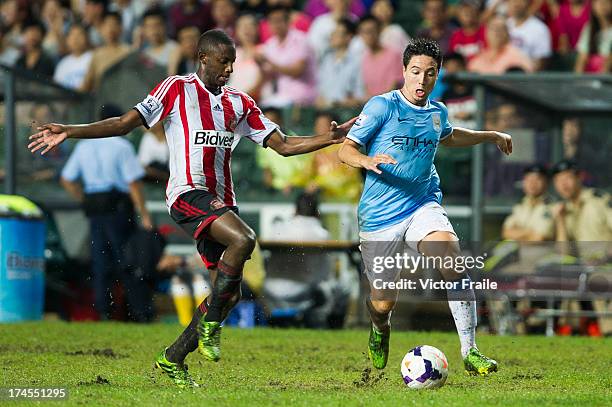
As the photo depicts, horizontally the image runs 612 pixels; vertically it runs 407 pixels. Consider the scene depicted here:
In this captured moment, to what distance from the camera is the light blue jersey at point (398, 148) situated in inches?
362

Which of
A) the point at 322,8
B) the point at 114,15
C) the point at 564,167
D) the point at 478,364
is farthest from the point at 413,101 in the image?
the point at 114,15

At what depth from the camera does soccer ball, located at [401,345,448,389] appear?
27.9ft

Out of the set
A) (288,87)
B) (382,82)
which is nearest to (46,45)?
(288,87)

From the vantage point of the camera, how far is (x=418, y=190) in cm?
935

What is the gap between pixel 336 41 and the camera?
663 inches

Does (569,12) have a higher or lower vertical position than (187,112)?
higher

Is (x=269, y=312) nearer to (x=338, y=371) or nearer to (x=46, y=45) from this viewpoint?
(x=338, y=371)

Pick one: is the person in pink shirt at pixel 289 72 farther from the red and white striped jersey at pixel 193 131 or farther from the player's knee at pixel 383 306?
the red and white striped jersey at pixel 193 131

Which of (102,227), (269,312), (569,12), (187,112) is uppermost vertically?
(569,12)

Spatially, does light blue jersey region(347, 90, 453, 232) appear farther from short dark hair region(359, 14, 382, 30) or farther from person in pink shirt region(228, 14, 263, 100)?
person in pink shirt region(228, 14, 263, 100)

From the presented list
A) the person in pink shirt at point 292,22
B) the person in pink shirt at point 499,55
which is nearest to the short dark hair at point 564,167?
the person in pink shirt at point 499,55

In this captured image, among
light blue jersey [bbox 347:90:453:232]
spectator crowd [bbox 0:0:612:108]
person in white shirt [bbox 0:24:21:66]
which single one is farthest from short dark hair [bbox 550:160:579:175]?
person in white shirt [bbox 0:24:21:66]

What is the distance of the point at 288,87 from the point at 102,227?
3278 millimetres

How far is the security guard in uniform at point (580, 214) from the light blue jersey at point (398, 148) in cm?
561
